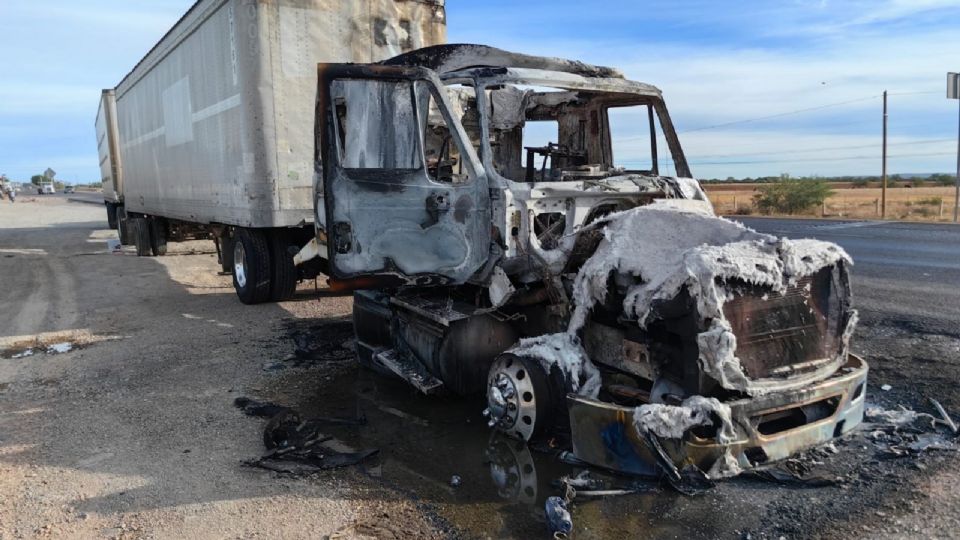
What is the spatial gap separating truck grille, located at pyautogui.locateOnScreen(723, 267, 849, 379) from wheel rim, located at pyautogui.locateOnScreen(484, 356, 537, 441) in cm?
135

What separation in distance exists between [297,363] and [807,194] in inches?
1276

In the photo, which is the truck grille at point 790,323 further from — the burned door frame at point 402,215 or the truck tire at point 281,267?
the truck tire at point 281,267

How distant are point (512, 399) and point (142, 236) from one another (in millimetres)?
13987

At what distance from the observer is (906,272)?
1141 centimetres

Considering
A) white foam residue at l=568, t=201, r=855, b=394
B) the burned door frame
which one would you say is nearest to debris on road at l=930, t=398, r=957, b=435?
white foam residue at l=568, t=201, r=855, b=394

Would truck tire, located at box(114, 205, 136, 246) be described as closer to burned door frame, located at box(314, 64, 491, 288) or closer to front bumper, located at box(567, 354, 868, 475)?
burned door frame, located at box(314, 64, 491, 288)

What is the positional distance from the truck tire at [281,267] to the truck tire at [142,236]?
778 cm

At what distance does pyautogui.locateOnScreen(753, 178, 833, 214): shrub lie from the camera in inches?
1307

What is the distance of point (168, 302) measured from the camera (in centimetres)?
1020

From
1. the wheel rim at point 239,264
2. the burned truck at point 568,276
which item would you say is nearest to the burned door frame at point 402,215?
the burned truck at point 568,276

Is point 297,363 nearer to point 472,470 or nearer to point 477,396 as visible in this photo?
point 477,396

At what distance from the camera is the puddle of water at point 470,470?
11.7 ft

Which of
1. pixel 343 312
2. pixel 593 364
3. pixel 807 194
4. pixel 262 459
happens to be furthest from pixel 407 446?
pixel 807 194

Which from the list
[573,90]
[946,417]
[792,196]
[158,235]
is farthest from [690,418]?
[792,196]
